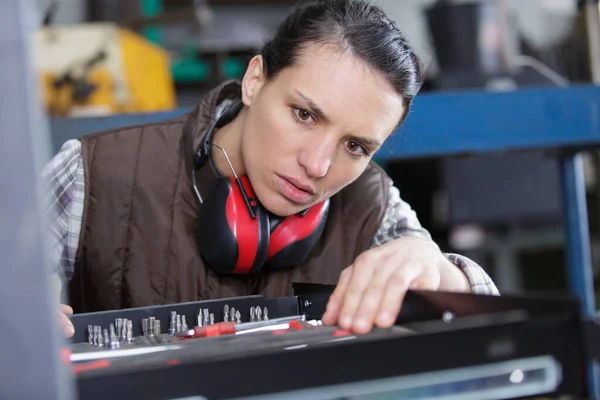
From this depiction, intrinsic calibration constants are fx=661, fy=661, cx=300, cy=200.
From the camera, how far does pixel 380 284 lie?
562mm

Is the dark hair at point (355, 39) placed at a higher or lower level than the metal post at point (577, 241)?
higher

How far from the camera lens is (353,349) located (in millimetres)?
391

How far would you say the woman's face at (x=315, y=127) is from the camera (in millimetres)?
858

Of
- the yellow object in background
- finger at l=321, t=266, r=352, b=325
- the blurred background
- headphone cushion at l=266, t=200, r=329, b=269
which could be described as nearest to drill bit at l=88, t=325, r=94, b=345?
finger at l=321, t=266, r=352, b=325

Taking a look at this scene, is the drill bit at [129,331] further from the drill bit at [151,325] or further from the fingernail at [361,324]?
Result: the fingernail at [361,324]

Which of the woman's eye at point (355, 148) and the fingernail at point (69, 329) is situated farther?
the woman's eye at point (355, 148)

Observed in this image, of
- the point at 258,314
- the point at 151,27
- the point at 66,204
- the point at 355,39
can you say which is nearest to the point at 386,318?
the point at 258,314

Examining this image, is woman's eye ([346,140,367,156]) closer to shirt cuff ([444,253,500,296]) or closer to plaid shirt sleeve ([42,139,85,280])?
shirt cuff ([444,253,500,296])

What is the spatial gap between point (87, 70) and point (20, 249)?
176 centimetres

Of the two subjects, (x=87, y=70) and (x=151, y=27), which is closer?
(x=87, y=70)

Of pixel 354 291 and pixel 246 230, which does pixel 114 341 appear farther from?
pixel 246 230

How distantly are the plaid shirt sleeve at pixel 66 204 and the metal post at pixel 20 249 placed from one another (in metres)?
0.87

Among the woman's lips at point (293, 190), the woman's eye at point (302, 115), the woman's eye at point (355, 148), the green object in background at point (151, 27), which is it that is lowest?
the woman's lips at point (293, 190)

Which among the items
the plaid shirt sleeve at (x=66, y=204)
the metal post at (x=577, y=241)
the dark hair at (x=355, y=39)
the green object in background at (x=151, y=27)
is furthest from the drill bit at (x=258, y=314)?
the green object in background at (x=151, y=27)
